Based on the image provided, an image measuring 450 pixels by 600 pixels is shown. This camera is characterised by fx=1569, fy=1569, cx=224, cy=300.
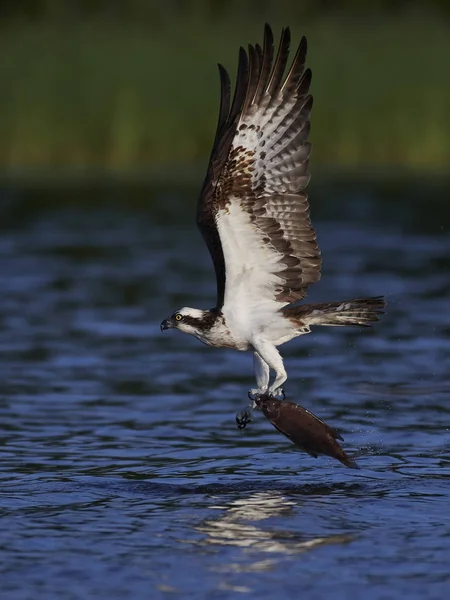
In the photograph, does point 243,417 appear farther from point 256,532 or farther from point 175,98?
point 175,98

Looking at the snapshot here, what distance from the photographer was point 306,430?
8.32m

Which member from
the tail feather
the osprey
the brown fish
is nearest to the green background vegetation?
the osprey

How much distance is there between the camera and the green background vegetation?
21.8 m

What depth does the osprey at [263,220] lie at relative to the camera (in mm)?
8984

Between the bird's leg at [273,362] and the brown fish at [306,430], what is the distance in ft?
1.84

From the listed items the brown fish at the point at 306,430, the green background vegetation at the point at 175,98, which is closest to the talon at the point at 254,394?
the brown fish at the point at 306,430

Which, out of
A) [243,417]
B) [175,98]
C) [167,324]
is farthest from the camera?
[175,98]

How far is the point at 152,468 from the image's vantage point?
9.38m

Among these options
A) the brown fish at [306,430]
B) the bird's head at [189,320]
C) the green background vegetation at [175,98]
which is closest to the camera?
the brown fish at [306,430]

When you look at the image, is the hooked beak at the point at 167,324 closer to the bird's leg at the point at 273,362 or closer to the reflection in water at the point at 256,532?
the bird's leg at the point at 273,362

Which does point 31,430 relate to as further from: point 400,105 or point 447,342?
point 400,105

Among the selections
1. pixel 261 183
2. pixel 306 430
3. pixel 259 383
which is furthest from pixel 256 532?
pixel 261 183

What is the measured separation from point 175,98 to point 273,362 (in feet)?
44.0

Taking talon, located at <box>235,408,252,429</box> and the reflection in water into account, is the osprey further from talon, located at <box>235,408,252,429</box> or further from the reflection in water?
the reflection in water
